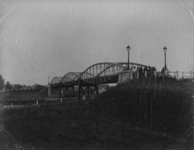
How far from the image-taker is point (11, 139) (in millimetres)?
13359

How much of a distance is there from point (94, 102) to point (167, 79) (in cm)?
911

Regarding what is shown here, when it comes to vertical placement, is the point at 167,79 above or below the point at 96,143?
above

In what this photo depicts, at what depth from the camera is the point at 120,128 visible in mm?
16750

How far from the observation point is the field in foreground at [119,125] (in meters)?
13.5

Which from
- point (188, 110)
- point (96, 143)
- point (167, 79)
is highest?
point (167, 79)

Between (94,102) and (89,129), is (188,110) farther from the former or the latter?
(94,102)

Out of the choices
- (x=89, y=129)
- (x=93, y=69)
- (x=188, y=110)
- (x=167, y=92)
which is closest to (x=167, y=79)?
(x=167, y=92)

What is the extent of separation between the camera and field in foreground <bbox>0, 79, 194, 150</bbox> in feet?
44.4

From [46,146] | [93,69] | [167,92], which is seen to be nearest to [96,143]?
[46,146]

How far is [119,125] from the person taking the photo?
17.5 metres

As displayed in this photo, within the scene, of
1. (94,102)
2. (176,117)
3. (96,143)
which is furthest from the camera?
(94,102)

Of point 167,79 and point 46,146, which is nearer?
point 46,146

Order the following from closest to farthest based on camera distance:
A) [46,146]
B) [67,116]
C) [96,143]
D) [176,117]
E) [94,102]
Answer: [46,146] < [96,143] < [176,117] < [67,116] < [94,102]

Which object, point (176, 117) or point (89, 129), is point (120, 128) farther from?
point (176, 117)
